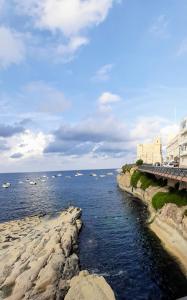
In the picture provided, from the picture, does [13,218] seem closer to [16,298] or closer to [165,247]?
[165,247]

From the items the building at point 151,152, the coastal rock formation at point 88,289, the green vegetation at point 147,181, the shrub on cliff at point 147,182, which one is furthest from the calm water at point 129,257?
the building at point 151,152

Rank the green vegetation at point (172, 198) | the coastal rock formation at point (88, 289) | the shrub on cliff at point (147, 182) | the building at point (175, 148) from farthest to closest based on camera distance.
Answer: the building at point (175, 148)
the shrub on cliff at point (147, 182)
the green vegetation at point (172, 198)
the coastal rock formation at point (88, 289)

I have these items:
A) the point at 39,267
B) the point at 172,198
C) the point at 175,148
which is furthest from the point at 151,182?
the point at 175,148

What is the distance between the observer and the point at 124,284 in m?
34.1

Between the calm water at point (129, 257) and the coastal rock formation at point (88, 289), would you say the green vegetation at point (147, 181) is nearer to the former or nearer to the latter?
the calm water at point (129, 257)

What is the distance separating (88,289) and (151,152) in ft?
505

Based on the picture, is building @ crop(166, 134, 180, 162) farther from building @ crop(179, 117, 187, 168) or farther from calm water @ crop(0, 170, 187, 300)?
calm water @ crop(0, 170, 187, 300)

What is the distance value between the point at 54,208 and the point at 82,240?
39.8m

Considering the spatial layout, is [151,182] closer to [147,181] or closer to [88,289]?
[147,181]

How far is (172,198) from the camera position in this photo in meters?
56.2

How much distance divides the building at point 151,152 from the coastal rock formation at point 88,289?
14884 centimetres

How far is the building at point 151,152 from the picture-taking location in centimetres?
17700

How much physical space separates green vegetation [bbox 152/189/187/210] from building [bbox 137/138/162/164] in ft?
374

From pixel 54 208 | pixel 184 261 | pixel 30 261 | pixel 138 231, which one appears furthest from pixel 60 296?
pixel 54 208
